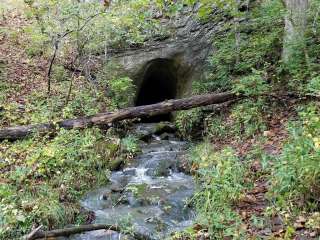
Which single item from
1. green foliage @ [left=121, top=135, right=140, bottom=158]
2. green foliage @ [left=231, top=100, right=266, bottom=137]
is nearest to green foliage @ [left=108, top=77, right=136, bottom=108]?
green foliage @ [left=121, top=135, right=140, bottom=158]

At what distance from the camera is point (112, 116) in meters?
9.42

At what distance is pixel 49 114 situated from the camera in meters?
9.61

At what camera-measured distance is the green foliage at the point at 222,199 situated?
4836 millimetres

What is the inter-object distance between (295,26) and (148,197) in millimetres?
5475

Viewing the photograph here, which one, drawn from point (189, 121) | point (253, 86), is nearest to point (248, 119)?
point (253, 86)

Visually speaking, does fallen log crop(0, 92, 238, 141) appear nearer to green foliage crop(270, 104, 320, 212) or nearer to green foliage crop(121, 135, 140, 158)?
green foliage crop(121, 135, 140, 158)

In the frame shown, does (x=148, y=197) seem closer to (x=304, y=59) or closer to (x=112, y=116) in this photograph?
(x=112, y=116)

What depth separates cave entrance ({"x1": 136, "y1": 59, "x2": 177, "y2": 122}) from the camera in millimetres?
13242

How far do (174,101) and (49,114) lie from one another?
3.24 meters

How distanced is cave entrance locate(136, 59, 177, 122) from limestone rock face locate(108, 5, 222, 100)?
15 centimetres

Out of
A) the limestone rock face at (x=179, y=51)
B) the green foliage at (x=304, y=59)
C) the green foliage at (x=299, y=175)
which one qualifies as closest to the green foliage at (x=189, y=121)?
the limestone rock face at (x=179, y=51)

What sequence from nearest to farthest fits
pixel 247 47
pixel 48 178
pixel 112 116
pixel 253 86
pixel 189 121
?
1. pixel 48 178
2. pixel 253 86
3. pixel 112 116
4. pixel 189 121
5. pixel 247 47

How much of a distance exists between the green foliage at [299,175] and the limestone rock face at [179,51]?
736 cm

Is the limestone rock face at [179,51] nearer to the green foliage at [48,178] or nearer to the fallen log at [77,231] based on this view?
the green foliage at [48,178]
